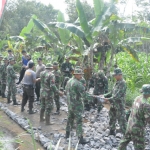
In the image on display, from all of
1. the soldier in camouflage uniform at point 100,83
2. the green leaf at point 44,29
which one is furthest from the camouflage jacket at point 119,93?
the green leaf at point 44,29

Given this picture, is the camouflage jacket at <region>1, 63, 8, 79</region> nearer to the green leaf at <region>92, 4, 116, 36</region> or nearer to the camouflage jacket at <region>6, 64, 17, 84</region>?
the camouflage jacket at <region>6, 64, 17, 84</region>

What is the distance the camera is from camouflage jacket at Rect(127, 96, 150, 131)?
3969 mm

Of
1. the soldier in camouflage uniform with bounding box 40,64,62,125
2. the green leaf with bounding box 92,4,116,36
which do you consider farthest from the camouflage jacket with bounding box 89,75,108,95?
the soldier in camouflage uniform with bounding box 40,64,62,125

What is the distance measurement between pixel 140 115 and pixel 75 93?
1.73 m

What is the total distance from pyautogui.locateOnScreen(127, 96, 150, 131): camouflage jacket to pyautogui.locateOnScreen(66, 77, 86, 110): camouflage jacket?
150 cm

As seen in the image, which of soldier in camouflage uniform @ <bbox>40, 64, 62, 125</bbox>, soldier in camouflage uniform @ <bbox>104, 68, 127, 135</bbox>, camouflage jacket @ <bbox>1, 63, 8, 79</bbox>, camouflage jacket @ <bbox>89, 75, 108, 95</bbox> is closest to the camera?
soldier in camouflage uniform @ <bbox>104, 68, 127, 135</bbox>

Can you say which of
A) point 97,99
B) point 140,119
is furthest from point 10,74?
point 140,119

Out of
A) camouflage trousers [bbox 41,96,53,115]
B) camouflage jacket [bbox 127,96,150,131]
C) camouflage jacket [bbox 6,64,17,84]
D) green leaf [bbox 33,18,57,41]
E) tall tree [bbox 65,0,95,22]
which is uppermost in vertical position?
tall tree [bbox 65,0,95,22]

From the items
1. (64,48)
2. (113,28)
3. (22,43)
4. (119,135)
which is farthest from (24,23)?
(119,135)

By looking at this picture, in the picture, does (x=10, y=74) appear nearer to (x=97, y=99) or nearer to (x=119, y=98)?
(x=97, y=99)

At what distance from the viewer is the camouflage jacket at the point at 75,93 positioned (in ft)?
17.7

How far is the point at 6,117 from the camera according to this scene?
301 inches

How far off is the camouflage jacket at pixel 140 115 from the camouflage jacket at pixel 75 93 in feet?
4.92

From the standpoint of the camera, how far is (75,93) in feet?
17.8
